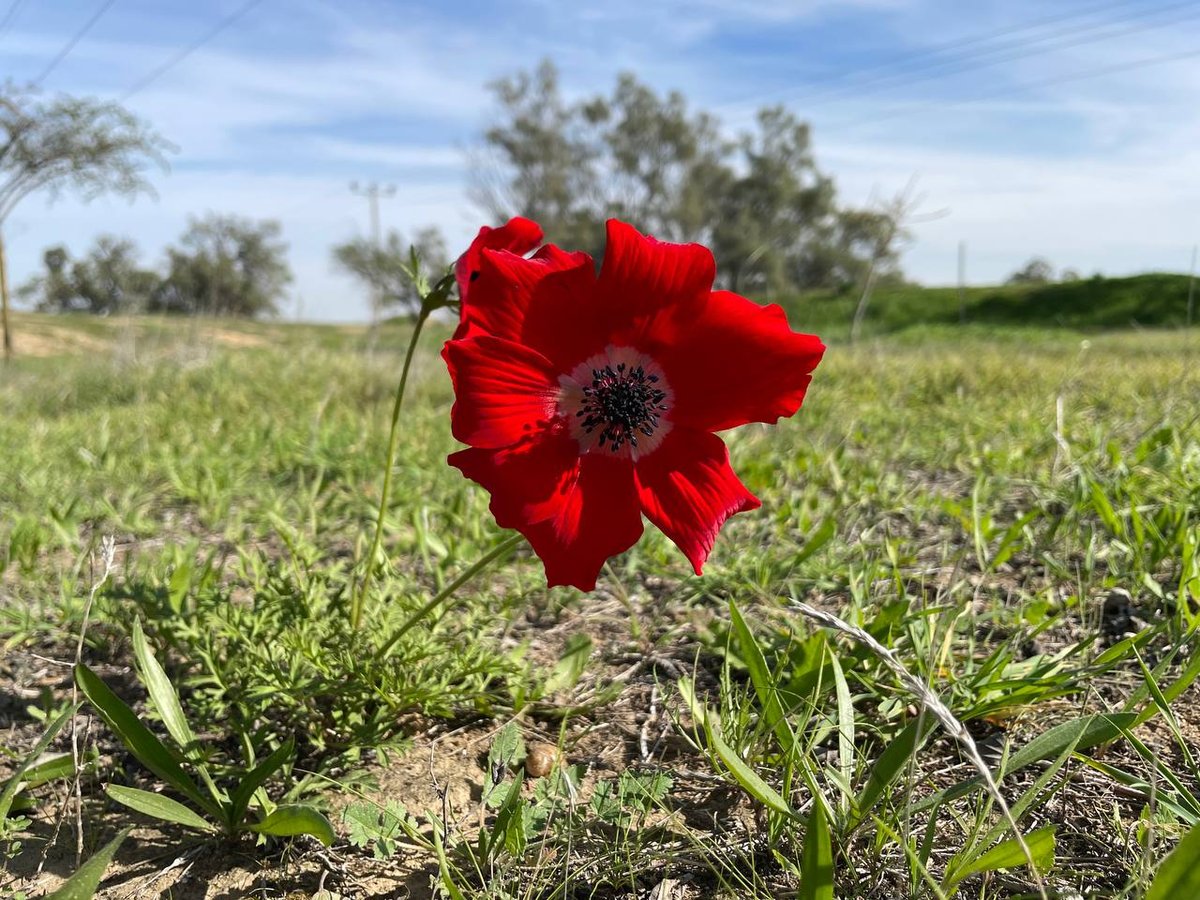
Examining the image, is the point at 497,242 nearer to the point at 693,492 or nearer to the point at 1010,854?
the point at 693,492

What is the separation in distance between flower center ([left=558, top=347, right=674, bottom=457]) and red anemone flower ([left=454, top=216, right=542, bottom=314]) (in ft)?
0.66

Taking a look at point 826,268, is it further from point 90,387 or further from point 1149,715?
point 1149,715

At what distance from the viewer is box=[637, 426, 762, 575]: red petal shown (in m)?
1.17

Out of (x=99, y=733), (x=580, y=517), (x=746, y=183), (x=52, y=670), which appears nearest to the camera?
(x=580, y=517)

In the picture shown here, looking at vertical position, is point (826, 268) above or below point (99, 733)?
above

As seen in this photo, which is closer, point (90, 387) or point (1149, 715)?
point (1149, 715)

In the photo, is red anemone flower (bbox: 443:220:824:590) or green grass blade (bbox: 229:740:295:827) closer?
red anemone flower (bbox: 443:220:824:590)

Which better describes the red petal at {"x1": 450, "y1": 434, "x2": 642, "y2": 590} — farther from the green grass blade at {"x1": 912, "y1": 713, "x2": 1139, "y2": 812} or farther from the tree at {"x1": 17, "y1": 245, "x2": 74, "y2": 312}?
the tree at {"x1": 17, "y1": 245, "x2": 74, "y2": 312}

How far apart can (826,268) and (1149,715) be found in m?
42.6

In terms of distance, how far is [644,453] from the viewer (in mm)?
1208

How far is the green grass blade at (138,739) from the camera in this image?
4.23 feet

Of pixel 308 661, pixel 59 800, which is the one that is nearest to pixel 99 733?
pixel 59 800

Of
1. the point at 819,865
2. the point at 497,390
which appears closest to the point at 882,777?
the point at 819,865

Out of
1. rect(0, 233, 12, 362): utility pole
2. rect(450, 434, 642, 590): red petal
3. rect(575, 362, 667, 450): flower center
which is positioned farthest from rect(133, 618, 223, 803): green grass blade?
rect(0, 233, 12, 362): utility pole
